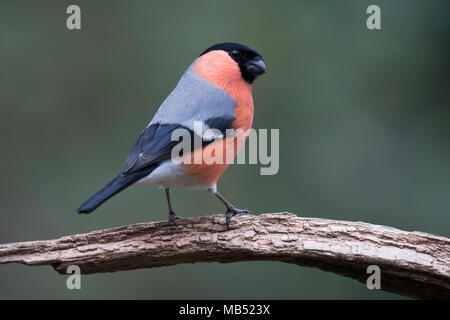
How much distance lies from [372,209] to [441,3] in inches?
71.4

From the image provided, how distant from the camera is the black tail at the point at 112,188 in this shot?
9.21ft

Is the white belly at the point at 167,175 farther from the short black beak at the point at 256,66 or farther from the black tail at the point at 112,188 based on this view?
the short black beak at the point at 256,66

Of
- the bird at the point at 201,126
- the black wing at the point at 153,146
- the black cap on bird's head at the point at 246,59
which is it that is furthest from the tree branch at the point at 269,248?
the black cap on bird's head at the point at 246,59

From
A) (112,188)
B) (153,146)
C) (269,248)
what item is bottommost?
(269,248)

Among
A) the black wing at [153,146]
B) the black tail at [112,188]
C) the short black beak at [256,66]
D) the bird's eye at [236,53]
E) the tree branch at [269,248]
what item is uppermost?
the bird's eye at [236,53]

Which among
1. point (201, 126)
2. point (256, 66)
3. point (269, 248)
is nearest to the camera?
point (269, 248)

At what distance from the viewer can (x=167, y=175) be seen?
125 inches

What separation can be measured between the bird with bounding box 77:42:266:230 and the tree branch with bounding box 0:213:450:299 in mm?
144

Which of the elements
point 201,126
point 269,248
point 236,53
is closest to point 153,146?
point 201,126

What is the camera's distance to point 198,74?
3742mm

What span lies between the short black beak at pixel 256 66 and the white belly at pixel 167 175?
0.91 meters

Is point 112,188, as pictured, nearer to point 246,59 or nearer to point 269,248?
point 269,248

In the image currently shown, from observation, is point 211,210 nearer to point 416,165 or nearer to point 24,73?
point 416,165

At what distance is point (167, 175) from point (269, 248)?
0.69 m
